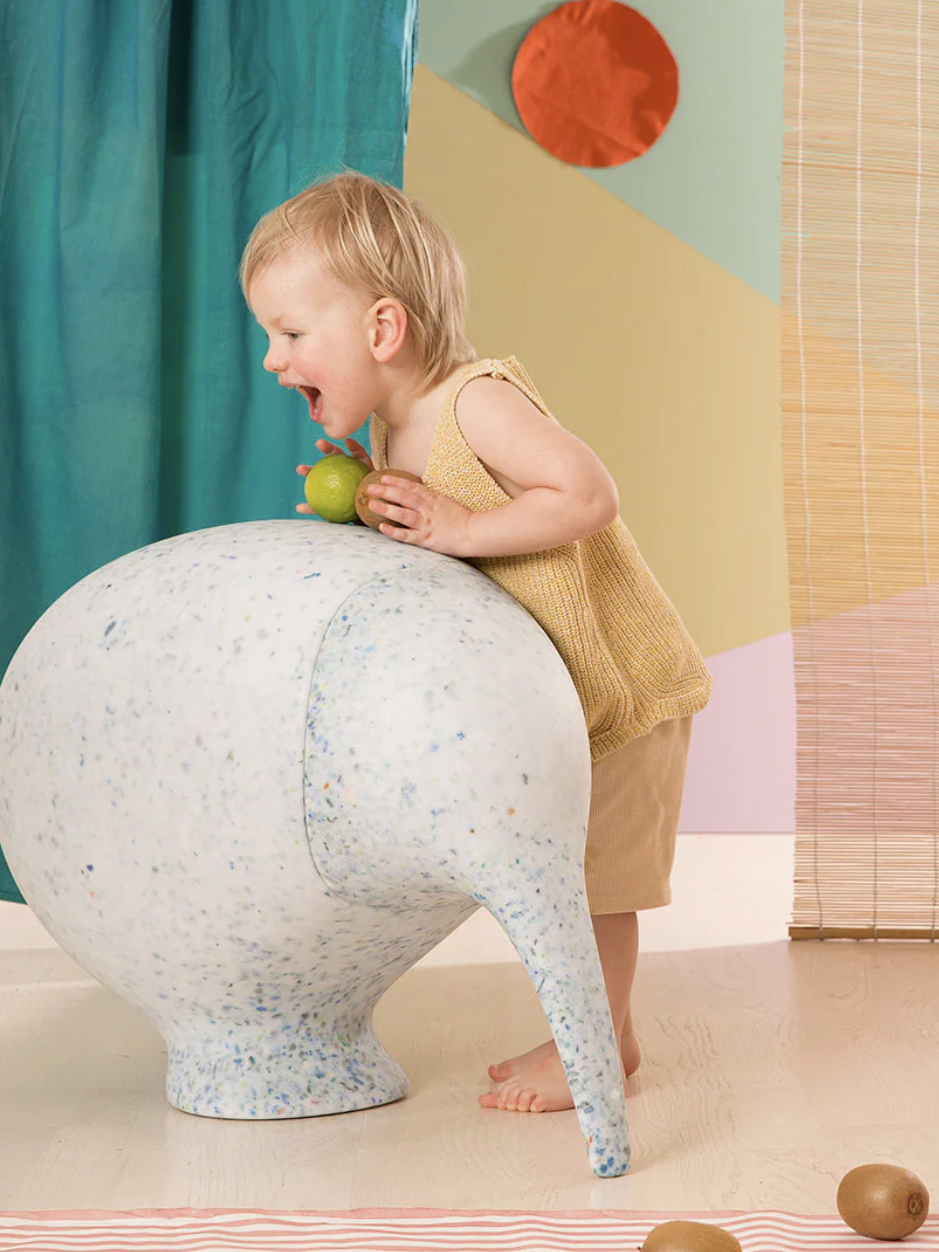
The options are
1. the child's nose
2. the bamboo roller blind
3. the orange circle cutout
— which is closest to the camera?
the child's nose

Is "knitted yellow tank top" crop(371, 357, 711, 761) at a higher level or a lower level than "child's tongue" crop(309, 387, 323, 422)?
lower

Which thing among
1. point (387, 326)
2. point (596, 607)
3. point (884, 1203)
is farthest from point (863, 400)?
point (884, 1203)

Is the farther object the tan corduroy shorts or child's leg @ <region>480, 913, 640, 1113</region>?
the tan corduroy shorts

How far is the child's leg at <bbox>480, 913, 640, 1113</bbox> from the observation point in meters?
1.13

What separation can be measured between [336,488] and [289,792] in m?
0.33

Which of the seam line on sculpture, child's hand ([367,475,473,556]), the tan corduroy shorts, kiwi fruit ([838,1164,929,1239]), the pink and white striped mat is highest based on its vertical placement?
child's hand ([367,475,473,556])

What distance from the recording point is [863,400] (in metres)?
1.85

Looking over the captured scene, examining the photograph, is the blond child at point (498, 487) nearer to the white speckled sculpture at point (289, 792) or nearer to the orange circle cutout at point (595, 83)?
the white speckled sculpture at point (289, 792)

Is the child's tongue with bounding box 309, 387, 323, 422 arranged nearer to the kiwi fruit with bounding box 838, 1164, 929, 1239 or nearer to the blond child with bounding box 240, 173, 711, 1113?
the blond child with bounding box 240, 173, 711, 1113

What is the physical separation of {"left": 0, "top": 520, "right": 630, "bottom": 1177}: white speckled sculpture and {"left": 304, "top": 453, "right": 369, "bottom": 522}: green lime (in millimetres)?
110

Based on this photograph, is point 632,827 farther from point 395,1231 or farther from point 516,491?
point 395,1231

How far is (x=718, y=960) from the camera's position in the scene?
1.69 metres

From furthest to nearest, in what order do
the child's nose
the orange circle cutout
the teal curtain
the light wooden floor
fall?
1. the orange circle cutout
2. the teal curtain
3. the child's nose
4. the light wooden floor

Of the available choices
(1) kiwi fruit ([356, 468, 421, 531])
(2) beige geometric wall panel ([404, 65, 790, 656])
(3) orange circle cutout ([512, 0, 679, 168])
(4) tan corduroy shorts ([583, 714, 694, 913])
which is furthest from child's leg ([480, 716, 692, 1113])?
(3) orange circle cutout ([512, 0, 679, 168])
